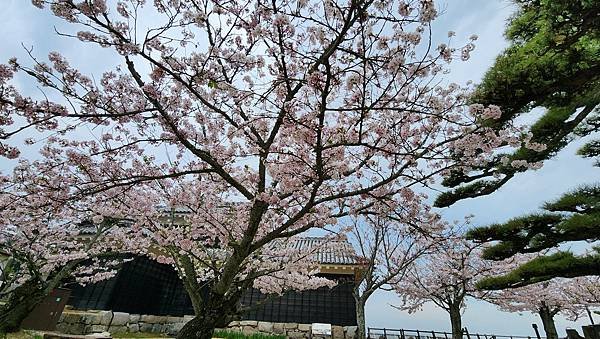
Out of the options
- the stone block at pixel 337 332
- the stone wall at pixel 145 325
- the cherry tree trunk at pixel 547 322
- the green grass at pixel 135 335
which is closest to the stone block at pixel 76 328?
the stone wall at pixel 145 325

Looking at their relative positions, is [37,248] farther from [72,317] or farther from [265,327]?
[265,327]

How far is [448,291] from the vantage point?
41.6 feet

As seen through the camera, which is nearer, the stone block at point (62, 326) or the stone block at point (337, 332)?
the stone block at point (62, 326)

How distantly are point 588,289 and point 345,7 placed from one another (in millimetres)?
20680

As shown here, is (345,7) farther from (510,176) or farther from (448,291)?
(448,291)

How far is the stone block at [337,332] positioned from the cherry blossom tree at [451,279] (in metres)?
4.01

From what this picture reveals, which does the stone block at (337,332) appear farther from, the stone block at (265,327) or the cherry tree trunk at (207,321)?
the cherry tree trunk at (207,321)

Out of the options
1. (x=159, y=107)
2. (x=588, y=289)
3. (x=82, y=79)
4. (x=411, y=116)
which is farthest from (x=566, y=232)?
(x=588, y=289)

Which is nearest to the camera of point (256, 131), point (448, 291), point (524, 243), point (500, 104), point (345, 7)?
point (345, 7)

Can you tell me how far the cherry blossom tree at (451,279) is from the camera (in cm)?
1192

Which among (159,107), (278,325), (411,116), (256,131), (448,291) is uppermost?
(411,116)

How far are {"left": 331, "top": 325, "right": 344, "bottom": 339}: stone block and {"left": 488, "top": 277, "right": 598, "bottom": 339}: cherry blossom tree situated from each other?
26.7ft

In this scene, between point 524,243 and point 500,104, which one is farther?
point 524,243

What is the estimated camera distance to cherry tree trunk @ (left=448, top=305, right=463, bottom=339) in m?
11.2
